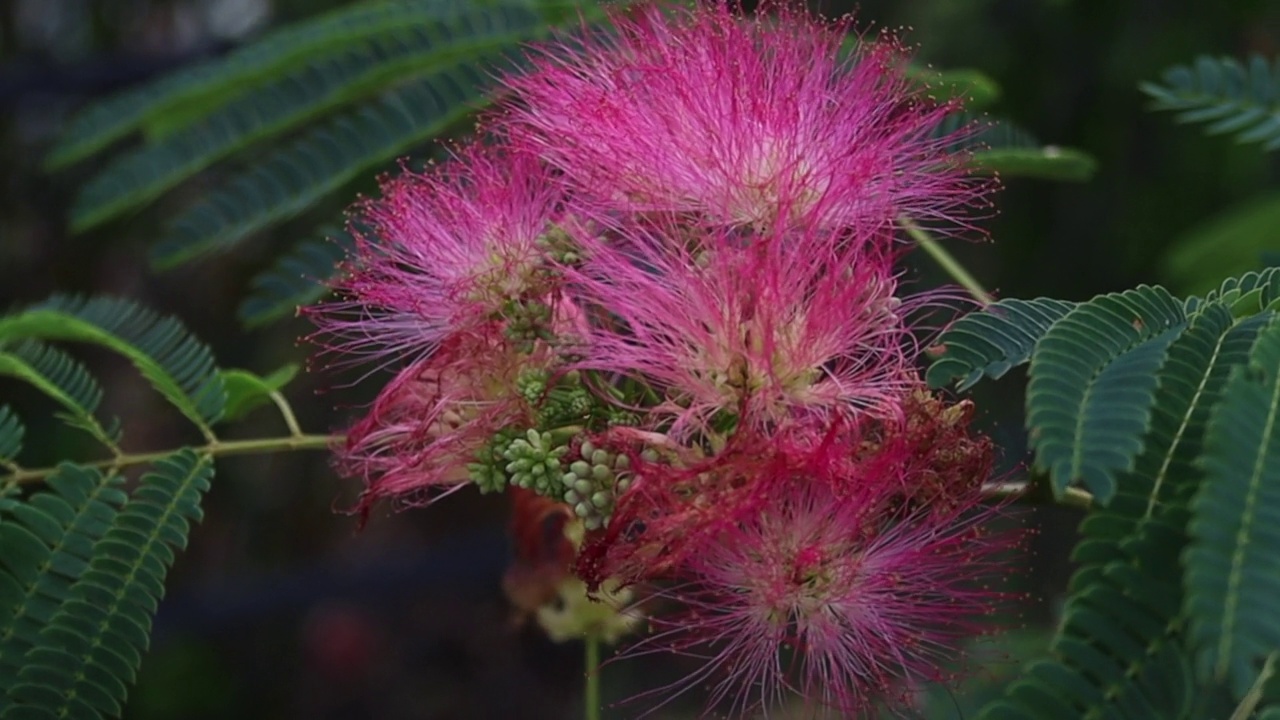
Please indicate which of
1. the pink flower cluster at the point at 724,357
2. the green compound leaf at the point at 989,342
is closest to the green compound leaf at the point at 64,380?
the pink flower cluster at the point at 724,357

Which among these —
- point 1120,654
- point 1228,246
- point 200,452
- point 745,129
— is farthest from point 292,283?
point 1228,246

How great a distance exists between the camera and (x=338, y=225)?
3277 mm

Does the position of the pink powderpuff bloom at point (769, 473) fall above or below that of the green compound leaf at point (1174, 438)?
below

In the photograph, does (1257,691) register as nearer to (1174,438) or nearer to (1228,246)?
(1174,438)

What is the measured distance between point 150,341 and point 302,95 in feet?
2.49

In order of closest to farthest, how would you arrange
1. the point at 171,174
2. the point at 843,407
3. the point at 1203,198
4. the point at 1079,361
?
the point at 1079,361
the point at 843,407
the point at 171,174
the point at 1203,198

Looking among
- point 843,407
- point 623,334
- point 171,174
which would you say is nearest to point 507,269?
point 623,334

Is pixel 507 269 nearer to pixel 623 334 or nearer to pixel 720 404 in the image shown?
pixel 623 334

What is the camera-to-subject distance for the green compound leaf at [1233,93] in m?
2.44

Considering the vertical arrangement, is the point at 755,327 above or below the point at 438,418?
above

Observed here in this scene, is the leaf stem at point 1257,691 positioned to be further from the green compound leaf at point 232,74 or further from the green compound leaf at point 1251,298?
the green compound leaf at point 232,74

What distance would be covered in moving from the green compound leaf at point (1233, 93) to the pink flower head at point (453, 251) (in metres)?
1.27

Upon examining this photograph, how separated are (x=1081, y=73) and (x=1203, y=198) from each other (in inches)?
18.5

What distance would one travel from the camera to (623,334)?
1.62m
